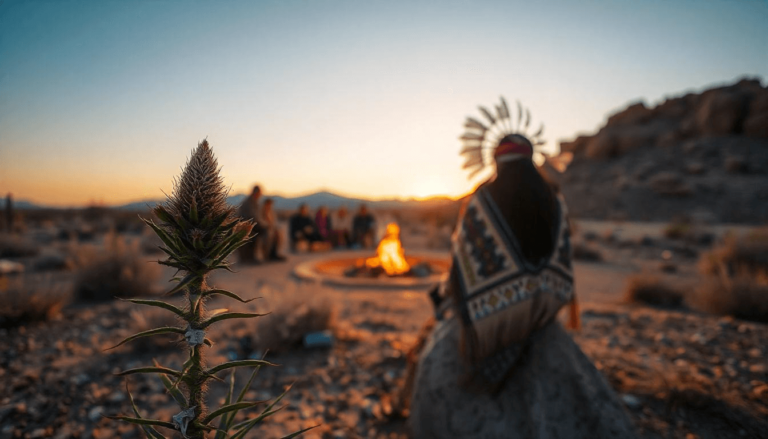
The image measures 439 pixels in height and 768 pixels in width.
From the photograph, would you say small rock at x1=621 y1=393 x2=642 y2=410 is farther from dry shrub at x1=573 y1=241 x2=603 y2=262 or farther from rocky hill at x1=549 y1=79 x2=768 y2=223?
rocky hill at x1=549 y1=79 x2=768 y2=223

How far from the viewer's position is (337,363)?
452 centimetres

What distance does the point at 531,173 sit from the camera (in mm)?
2658

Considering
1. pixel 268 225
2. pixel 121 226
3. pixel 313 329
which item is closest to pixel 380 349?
pixel 313 329

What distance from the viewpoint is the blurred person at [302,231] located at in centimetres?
1598

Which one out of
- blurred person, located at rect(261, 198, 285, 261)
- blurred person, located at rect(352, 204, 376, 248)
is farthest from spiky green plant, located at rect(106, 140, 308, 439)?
blurred person, located at rect(352, 204, 376, 248)

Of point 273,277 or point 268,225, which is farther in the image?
point 268,225

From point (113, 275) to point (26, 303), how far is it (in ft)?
7.30

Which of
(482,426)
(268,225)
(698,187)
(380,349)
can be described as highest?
(698,187)

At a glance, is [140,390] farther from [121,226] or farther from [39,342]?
[121,226]

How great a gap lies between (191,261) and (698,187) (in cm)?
4591

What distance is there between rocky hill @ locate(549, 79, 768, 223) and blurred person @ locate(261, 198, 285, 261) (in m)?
24.5

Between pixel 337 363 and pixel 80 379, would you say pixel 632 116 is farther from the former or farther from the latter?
pixel 80 379

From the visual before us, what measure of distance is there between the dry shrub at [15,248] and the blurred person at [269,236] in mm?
7683

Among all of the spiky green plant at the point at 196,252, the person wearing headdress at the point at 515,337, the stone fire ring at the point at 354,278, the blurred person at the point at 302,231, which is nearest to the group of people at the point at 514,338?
→ the person wearing headdress at the point at 515,337
